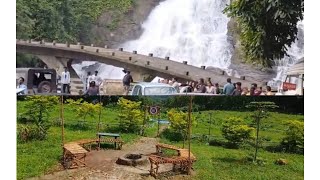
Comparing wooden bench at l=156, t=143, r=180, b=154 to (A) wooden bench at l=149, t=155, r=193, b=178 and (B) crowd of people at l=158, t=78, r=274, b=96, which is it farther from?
(B) crowd of people at l=158, t=78, r=274, b=96

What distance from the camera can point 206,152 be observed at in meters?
4.63

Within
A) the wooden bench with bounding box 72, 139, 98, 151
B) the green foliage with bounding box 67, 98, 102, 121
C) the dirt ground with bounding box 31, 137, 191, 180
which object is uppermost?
the green foliage with bounding box 67, 98, 102, 121

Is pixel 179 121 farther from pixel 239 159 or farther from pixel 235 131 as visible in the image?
pixel 239 159

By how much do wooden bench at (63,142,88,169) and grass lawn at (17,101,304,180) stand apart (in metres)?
0.09

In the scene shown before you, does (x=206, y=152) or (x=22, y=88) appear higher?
(x=22, y=88)

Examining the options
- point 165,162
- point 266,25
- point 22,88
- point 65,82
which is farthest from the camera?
point 266,25

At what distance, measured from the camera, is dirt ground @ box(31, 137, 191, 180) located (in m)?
4.36

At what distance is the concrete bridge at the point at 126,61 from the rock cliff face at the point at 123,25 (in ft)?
0.31

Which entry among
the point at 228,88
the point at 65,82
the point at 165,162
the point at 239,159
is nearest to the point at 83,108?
the point at 65,82

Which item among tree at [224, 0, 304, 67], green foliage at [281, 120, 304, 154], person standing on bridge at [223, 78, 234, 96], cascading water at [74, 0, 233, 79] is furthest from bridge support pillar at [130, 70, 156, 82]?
green foliage at [281, 120, 304, 154]

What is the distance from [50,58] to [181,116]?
1.44 m

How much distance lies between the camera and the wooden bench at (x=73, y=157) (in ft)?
14.5

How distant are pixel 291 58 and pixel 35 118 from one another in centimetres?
266

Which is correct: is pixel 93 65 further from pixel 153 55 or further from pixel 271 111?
pixel 271 111
